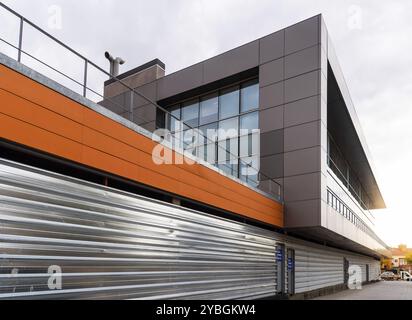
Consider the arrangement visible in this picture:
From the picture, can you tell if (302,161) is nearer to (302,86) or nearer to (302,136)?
(302,136)

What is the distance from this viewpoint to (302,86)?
16641mm

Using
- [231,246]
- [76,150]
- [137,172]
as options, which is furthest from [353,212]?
[76,150]

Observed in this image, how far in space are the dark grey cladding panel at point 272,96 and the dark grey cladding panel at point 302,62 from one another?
0.60 meters

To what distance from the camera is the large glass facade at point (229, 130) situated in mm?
17938

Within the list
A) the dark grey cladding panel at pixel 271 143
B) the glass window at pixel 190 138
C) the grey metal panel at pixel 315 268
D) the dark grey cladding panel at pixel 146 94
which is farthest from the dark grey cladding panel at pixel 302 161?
the dark grey cladding panel at pixel 146 94

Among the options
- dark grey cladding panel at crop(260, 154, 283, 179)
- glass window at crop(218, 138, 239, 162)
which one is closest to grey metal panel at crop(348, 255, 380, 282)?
glass window at crop(218, 138, 239, 162)

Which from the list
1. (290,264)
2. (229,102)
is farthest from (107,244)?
(229,102)

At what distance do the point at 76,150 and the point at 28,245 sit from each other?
1760 millimetres

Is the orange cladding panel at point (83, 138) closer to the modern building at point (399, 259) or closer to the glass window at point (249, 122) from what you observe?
the glass window at point (249, 122)

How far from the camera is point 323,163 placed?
54.0 ft

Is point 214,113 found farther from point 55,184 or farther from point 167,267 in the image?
point 55,184

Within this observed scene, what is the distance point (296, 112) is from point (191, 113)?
6.01 metres

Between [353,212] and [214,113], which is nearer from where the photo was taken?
[214,113]

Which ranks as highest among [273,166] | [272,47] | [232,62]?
[272,47]
